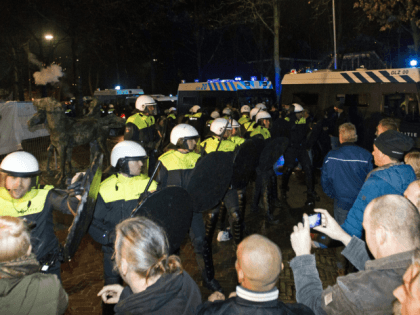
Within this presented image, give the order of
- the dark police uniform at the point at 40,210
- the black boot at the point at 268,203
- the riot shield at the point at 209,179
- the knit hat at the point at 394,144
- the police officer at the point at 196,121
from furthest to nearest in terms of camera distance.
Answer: the police officer at the point at 196,121, the black boot at the point at 268,203, the riot shield at the point at 209,179, the knit hat at the point at 394,144, the dark police uniform at the point at 40,210

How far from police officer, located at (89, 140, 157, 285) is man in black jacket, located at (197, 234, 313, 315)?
65.3 inches

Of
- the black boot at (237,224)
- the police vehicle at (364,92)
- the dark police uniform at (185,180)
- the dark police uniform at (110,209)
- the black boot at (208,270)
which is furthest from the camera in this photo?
the police vehicle at (364,92)

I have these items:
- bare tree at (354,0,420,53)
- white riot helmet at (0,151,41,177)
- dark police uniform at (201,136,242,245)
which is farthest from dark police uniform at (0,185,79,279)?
bare tree at (354,0,420,53)

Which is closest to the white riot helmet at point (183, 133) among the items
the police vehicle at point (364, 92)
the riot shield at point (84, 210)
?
the riot shield at point (84, 210)

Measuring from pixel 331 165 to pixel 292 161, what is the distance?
12.0 ft

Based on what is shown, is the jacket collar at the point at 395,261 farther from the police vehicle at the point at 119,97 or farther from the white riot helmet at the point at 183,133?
the police vehicle at the point at 119,97

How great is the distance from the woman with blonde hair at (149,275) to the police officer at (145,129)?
6.40 metres

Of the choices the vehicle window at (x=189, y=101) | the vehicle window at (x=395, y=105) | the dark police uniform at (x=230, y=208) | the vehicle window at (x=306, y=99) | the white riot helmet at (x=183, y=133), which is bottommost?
the dark police uniform at (x=230, y=208)

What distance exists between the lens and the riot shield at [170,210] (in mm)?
2912

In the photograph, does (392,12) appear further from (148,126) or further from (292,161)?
(148,126)

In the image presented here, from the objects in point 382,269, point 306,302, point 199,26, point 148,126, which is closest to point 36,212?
point 306,302

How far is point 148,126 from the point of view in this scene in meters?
8.97

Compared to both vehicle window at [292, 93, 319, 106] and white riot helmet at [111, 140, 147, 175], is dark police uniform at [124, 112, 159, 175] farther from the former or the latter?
vehicle window at [292, 93, 319, 106]

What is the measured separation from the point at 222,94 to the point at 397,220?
48.9ft
